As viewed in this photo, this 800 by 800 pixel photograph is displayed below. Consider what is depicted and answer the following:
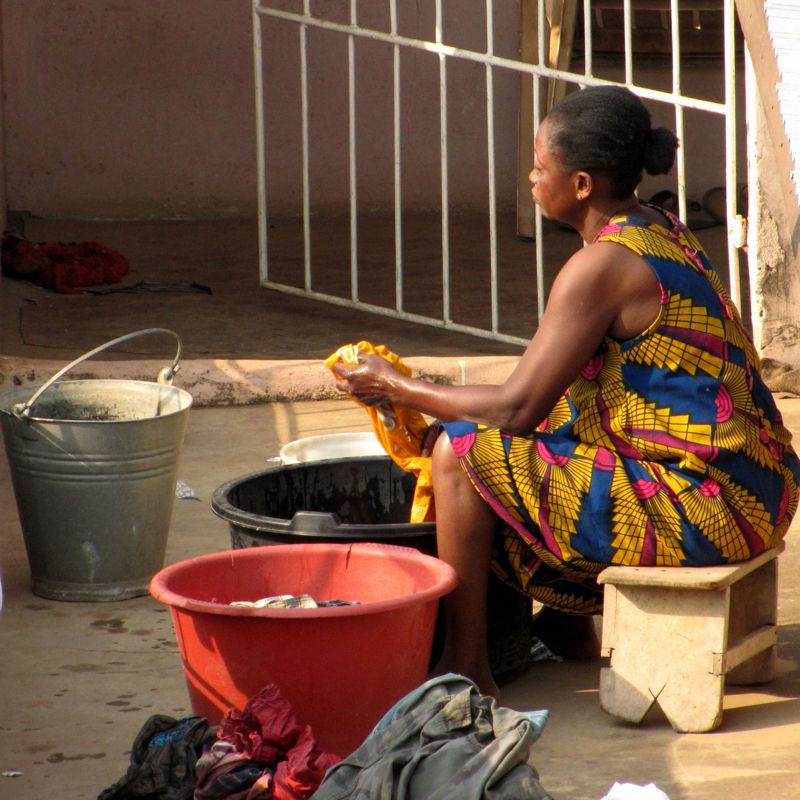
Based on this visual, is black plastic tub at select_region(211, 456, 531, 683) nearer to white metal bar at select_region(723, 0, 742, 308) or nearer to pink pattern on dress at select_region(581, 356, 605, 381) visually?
pink pattern on dress at select_region(581, 356, 605, 381)

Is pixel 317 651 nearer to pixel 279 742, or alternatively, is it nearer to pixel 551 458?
pixel 279 742

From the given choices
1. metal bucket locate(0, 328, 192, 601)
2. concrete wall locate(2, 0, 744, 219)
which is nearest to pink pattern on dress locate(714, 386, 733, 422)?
metal bucket locate(0, 328, 192, 601)

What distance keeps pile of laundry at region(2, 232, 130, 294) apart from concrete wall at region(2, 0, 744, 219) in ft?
4.43

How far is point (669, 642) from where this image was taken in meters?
3.12

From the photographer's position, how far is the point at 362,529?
3.15m

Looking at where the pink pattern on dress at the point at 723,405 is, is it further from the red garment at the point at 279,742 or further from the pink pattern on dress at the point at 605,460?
the red garment at the point at 279,742

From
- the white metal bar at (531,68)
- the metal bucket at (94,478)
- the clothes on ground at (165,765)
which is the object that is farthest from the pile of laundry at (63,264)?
the clothes on ground at (165,765)

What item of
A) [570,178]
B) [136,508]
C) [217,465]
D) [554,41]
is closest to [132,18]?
[554,41]

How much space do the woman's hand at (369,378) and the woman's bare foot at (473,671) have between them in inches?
23.4

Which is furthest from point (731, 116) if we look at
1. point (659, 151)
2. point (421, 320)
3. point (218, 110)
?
point (218, 110)

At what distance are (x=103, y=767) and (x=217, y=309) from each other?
4491 millimetres

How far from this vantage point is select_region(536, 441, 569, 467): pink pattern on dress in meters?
3.14

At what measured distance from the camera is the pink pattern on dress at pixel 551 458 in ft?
10.3

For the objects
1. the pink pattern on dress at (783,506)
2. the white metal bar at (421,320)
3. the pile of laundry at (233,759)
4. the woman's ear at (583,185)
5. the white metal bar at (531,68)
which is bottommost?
the pile of laundry at (233,759)
